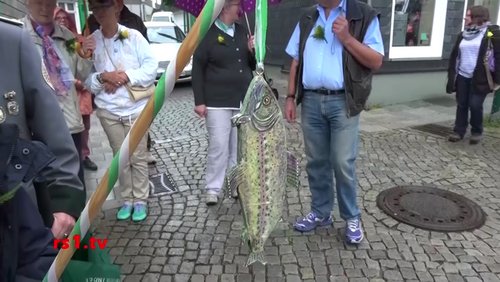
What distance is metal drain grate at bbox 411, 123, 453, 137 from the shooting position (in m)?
6.51

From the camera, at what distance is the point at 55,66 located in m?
3.16

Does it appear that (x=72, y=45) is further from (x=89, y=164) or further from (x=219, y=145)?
(x=89, y=164)

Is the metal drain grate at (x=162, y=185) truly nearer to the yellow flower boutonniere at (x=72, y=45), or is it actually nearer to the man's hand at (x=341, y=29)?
the yellow flower boutonniere at (x=72, y=45)

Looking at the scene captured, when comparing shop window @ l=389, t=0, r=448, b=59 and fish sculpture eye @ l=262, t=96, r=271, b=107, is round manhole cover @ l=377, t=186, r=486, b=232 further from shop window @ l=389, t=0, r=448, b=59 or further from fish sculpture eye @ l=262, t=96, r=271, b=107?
shop window @ l=389, t=0, r=448, b=59

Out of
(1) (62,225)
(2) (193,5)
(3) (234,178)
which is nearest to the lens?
(1) (62,225)

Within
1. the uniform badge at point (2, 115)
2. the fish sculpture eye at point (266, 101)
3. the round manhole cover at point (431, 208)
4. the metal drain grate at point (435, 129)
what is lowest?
the metal drain grate at point (435, 129)

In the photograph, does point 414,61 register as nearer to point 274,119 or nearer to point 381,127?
point 381,127

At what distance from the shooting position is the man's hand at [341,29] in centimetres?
277

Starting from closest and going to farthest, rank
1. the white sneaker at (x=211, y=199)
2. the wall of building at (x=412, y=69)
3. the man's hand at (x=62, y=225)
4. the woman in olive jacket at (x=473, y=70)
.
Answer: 1. the man's hand at (x=62, y=225)
2. the white sneaker at (x=211, y=199)
3. the woman in olive jacket at (x=473, y=70)
4. the wall of building at (x=412, y=69)

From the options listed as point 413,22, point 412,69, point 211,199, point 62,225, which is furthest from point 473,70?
point 62,225

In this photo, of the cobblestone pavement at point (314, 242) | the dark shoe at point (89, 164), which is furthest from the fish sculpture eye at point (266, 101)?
the dark shoe at point (89, 164)

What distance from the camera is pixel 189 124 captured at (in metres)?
7.23

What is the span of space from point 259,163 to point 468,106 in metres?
5.08

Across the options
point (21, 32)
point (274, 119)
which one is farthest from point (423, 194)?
point (21, 32)
